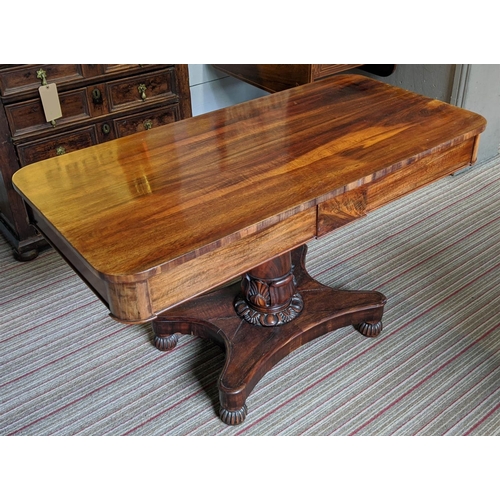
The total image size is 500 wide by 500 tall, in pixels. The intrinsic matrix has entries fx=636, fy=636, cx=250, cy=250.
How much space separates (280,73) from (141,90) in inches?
20.8

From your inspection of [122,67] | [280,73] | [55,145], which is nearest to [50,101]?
[55,145]

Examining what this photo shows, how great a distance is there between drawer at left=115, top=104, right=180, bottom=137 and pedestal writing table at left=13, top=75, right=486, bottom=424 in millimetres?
620

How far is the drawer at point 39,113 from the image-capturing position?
2027 millimetres

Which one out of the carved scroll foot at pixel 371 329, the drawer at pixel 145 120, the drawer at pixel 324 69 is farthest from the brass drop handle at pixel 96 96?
the carved scroll foot at pixel 371 329

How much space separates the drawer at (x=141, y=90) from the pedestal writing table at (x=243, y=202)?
59 cm

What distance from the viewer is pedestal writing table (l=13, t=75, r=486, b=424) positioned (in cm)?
124

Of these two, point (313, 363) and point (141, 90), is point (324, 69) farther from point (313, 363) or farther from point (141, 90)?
point (313, 363)

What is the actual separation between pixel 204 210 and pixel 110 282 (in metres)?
0.27

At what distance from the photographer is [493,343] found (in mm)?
1853

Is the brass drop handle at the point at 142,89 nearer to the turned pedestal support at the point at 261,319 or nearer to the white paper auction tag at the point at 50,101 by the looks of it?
the white paper auction tag at the point at 50,101

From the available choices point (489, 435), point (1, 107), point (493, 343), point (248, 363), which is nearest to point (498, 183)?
point (493, 343)

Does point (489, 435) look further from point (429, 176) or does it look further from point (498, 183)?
point (498, 183)

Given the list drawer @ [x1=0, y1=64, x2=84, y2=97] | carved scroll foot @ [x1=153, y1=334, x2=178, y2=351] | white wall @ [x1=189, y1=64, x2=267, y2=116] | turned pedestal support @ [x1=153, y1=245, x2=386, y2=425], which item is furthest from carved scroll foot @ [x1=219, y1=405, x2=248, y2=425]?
white wall @ [x1=189, y1=64, x2=267, y2=116]

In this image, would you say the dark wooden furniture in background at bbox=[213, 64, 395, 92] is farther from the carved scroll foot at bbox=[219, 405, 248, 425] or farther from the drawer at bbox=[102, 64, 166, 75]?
the carved scroll foot at bbox=[219, 405, 248, 425]
